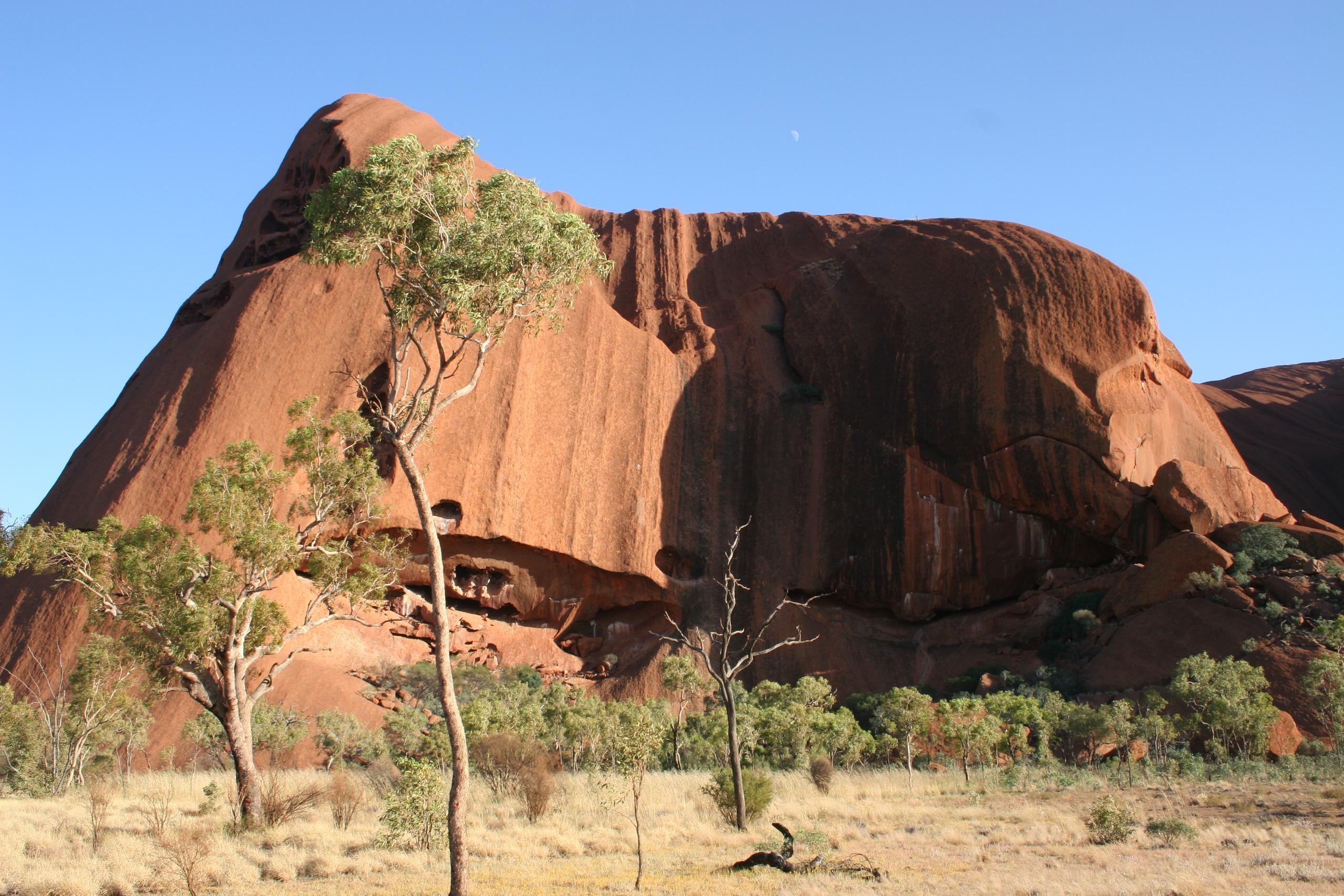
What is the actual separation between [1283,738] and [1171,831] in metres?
14.5

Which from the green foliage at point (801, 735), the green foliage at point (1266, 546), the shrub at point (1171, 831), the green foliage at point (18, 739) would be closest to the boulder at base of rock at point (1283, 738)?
the green foliage at point (1266, 546)

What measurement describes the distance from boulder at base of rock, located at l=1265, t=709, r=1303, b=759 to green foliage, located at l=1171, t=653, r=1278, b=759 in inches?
13.7

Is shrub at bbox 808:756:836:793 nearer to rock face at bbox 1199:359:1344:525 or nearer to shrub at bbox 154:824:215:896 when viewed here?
shrub at bbox 154:824:215:896

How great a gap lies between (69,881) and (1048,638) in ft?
105

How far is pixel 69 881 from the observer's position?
39.0 ft

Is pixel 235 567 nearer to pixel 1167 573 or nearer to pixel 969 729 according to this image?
pixel 969 729

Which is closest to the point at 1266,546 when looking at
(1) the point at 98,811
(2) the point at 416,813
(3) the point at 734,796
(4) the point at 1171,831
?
(4) the point at 1171,831

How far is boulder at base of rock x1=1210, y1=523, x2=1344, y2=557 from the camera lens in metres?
33.7

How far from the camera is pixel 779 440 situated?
1730 inches

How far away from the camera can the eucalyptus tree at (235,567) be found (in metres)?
17.2

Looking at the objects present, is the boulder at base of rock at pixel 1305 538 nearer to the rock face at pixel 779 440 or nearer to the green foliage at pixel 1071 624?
the rock face at pixel 779 440

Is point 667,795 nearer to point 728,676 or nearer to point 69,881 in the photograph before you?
point 728,676

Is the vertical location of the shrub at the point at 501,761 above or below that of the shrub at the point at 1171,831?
above

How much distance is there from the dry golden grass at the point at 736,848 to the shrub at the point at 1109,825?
0.25 meters
